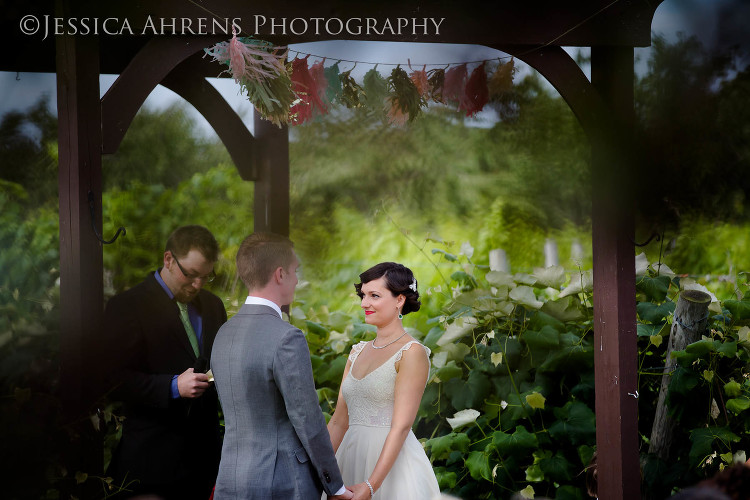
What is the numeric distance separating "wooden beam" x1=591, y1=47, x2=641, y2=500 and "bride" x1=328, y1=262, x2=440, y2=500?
31.3 inches

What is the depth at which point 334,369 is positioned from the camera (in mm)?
4391

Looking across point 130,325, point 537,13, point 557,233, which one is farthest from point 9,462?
point 557,233

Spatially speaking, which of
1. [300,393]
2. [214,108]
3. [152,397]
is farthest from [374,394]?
[214,108]

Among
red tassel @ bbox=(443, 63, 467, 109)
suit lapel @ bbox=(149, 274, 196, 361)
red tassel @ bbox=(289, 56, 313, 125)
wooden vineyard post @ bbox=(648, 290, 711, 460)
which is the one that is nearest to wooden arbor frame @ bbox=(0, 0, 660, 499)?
red tassel @ bbox=(289, 56, 313, 125)

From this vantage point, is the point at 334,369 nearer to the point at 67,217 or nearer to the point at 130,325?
the point at 130,325

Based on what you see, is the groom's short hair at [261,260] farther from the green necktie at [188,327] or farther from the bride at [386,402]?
the green necktie at [188,327]

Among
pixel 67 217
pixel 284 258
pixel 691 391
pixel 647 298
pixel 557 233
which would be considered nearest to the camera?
pixel 284 258

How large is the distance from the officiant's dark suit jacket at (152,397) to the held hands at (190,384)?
0.18 feet

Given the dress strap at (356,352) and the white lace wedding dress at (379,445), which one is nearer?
the white lace wedding dress at (379,445)

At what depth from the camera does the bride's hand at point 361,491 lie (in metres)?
2.61

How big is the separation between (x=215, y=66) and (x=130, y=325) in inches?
63.1

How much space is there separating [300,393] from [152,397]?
3.28 feet

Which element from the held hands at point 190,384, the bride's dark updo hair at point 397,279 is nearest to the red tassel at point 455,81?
the bride's dark updo hair at point 397,279

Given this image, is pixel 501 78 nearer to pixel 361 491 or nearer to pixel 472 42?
pixel 472 42
